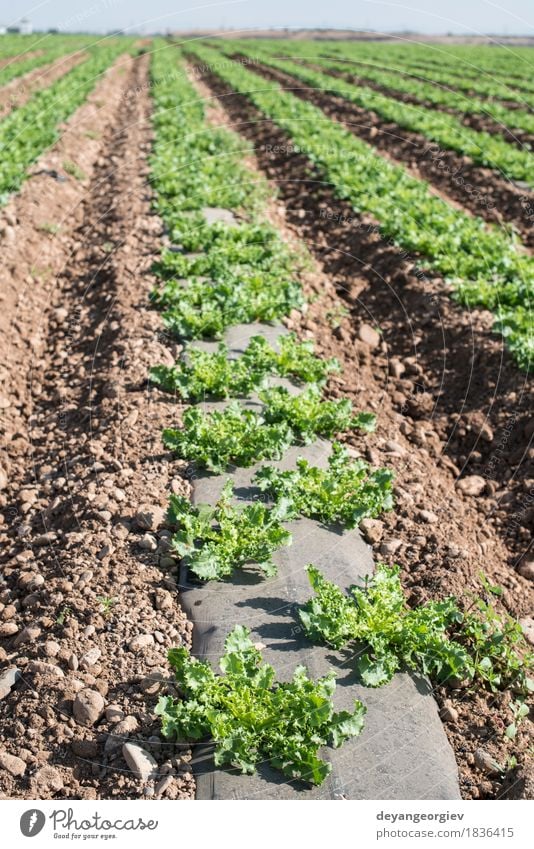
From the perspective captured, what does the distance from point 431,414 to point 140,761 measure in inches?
211

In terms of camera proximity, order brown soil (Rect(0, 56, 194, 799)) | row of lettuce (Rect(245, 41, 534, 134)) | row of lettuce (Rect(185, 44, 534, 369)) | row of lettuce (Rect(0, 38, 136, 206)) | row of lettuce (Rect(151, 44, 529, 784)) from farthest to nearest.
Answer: row of lettuce (Rect(245, 41, 534, 134)), row of lettuce (Rect(0, 38, 136, 206)), row of lettuce (Rect(185, 44, 534, 369)), brown soil (Rect(0, 56, 194, 799)), row of lettuce (Rect(151, 44, 529, 784))

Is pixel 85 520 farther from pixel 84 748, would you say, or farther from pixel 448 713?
pixel 448 713

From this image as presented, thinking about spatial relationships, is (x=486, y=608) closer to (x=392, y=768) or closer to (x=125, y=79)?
(x=392, y=768)

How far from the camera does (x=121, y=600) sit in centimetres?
577

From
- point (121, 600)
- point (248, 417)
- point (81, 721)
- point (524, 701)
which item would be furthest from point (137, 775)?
point (248, 417)

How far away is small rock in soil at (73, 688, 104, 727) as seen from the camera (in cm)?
494

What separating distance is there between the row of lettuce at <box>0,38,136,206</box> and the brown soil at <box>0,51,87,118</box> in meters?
0.63

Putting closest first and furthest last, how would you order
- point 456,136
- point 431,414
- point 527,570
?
point 527,570
point 431,414
point 456,136

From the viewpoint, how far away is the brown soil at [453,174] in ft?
51.7

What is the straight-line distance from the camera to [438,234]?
494 inches

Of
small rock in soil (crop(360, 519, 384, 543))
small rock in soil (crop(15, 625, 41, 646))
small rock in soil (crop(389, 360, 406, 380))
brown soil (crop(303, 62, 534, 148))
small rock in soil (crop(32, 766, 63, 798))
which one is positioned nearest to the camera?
small rock in soil (crop(32, 766, 63, 798))

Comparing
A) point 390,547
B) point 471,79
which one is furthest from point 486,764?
point 471,79

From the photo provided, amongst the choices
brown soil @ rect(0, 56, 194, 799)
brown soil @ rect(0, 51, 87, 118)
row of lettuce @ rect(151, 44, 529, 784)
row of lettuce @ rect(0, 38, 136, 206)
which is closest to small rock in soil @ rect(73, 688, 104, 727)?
brown soil @ rect(0, 56, 194, 799)

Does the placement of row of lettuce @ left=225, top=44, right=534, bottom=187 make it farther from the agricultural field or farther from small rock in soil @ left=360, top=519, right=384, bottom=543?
small rock in soil @ left=360, top=519, right=384, bottom=543
